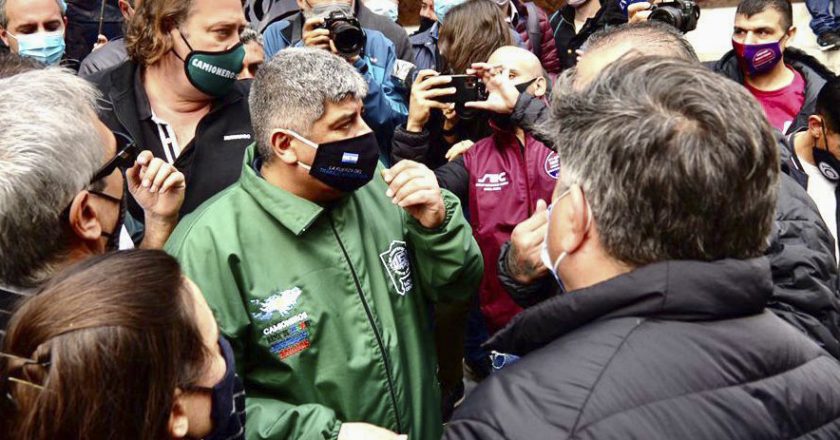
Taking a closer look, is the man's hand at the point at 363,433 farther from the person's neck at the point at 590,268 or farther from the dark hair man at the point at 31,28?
the dark hair man at the point at 31,28

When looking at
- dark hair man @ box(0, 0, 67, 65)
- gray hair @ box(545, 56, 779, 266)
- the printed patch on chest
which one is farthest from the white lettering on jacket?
dark hair man @ box(0, 0, 67, 65)

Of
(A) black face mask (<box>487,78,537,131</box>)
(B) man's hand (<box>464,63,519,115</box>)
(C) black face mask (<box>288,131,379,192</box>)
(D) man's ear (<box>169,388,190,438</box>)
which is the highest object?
(D) man's ear (<box>169,388,190,438</box>)

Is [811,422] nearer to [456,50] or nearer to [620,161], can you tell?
[620,161]

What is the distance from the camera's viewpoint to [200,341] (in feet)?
5.07

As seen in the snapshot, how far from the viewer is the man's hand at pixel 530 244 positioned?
2234 millimetres

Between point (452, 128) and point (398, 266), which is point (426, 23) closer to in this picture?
point (452, 128)

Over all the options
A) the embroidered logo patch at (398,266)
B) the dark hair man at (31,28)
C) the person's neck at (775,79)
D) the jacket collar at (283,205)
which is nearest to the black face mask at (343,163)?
the jacket collar at (283,205)

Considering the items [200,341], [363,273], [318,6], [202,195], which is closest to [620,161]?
[200,341]

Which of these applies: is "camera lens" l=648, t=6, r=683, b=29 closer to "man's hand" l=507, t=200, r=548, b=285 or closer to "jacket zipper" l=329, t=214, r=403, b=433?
"man's hand" l=507, t=200, r=548, b=285

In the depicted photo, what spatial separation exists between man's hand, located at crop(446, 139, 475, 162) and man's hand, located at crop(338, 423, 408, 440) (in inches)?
79.4

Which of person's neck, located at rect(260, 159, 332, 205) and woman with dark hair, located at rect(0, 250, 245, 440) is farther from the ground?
woman with dark hair, located at rect(0, 250, 245, 440)

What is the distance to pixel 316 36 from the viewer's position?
12.9 feet

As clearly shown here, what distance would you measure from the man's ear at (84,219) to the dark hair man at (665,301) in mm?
1070

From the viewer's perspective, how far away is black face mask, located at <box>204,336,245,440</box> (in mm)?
1610
